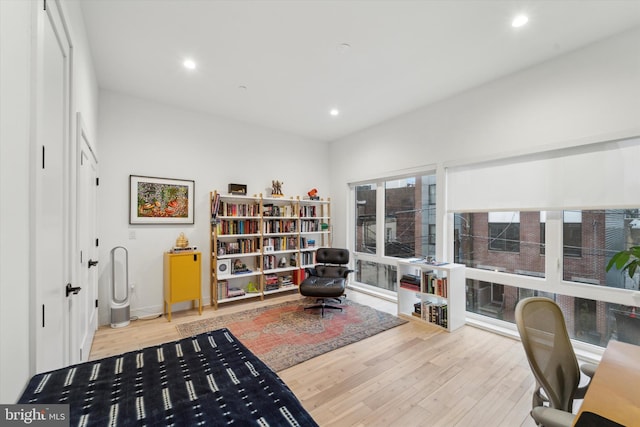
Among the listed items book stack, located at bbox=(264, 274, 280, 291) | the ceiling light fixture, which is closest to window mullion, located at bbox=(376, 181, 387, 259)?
book stack, located at bbox=(264, 274, 280, 291)

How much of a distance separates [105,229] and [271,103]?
277cm

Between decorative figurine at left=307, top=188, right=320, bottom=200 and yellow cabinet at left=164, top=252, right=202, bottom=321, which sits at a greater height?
decorative figurine at left=307, top=188, right=320, bottom=200

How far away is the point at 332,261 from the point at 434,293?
5.47 ft

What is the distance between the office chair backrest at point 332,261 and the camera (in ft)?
13.9

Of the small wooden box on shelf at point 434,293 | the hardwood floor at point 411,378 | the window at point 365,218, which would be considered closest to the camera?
the hardwood floor at point 411,378

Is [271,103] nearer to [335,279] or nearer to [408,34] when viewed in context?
[408,34]

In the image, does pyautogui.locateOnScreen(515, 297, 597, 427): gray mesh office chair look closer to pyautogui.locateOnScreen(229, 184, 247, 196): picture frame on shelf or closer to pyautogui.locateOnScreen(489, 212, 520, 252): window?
pyautogui.locateOnScreen(489, 212, 520, 252): window

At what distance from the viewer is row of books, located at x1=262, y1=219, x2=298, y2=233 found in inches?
178

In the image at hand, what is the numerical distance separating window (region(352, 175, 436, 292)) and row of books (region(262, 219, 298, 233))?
1.29 metres

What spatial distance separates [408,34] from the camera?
237 cm

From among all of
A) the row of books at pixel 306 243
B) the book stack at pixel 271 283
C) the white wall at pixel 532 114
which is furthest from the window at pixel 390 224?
the book stack at pixel 271 283

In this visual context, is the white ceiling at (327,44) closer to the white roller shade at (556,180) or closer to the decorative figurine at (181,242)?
the white roller shade at (556,180)

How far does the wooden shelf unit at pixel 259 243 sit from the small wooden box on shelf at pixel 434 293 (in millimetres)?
1889

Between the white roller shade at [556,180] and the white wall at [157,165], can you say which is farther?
the white wall at [157,165]
